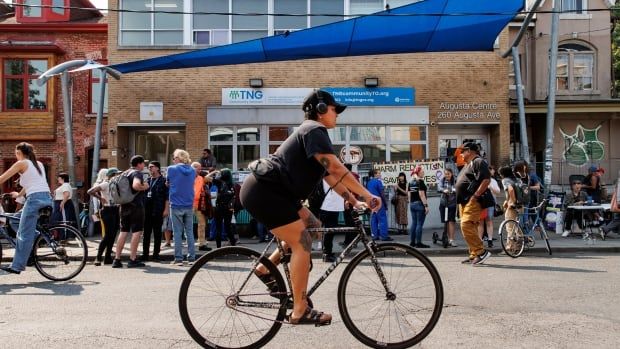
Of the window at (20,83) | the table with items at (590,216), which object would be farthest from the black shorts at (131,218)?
the window at (20,83)

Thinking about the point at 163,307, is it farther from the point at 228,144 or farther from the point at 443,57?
the point at 443,57

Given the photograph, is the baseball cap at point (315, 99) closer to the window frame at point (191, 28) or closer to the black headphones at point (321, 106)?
the black headphones at point (321, 106)

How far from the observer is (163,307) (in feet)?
19.1

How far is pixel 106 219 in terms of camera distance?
30.2 feet

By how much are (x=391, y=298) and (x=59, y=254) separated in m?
5.34

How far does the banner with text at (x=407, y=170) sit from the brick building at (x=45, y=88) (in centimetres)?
1180

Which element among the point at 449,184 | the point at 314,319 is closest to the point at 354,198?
the point at 314,319

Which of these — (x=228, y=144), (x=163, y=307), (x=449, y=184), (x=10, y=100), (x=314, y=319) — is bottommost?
(x=163, y=307)

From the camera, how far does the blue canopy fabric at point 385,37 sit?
12.8m

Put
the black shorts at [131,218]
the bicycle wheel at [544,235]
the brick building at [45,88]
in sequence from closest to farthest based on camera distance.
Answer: the black shorts at [131,218] → the bicycle wheel at [544,235] → the brick building at [45,88]

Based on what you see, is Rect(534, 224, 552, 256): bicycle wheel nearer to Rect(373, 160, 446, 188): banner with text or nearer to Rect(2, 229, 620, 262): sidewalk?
Rect(2, 229, 620, 262): sidewalk

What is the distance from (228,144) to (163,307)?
12.4 meters

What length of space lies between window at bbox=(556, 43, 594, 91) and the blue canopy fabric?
30.3 feet

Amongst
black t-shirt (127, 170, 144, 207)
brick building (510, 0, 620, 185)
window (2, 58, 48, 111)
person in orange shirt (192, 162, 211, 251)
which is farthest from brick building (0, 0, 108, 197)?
brick building (510, 0, 620, 185)
